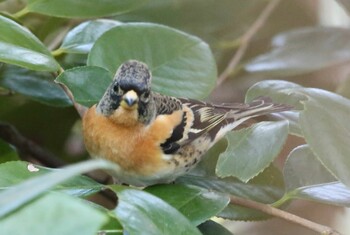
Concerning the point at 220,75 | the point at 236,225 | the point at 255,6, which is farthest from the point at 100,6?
the point at 236,225

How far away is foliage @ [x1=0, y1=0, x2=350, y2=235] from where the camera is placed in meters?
0.56

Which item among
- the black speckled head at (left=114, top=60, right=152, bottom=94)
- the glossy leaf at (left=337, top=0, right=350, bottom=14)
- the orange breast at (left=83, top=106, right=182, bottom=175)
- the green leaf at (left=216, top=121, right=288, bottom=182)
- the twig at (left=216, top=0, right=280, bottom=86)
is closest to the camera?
the green leaf at (left=216, top=121, right=288, bottom=182)

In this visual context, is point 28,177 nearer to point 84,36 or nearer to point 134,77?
point 134,77

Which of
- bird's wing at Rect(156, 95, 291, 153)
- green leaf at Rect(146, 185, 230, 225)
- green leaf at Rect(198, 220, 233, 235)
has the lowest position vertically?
green leaf at Rect(198, 220, 233, 235)

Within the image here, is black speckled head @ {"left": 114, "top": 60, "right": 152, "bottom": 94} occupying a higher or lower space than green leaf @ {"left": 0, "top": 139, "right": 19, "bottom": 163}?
higher

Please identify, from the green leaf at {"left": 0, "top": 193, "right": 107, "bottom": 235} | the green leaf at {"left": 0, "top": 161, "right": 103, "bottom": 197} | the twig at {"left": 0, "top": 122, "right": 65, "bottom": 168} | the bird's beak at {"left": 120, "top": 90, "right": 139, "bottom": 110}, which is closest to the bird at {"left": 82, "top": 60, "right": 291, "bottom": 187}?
the bird's beak at {"left": 120, "top": 90, "right": 139, "bottom": 110}

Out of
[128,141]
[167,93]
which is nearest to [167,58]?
[167,93]

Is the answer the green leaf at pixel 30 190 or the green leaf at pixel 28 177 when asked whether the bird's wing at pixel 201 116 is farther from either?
the green leaf at pixel 30 190

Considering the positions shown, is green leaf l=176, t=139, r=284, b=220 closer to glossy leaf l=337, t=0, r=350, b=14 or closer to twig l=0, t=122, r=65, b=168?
twig l=0, t=122, r=65, b=168

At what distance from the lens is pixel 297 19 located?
1.72 meters

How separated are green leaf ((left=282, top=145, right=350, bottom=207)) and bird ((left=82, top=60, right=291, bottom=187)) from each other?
3.0 inches

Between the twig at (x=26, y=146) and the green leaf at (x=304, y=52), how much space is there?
402mm

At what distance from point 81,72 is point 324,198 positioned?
331 mm

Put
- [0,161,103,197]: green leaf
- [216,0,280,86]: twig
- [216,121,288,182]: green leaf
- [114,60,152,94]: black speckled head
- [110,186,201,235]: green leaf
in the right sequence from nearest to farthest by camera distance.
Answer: [110,186,201,235]: green leaf, [0,161,103,197]: green leaf, [216,121,288,182]: green leaf, [114,60,152,94]: black speckled head, [216,0,280,86]: twig
